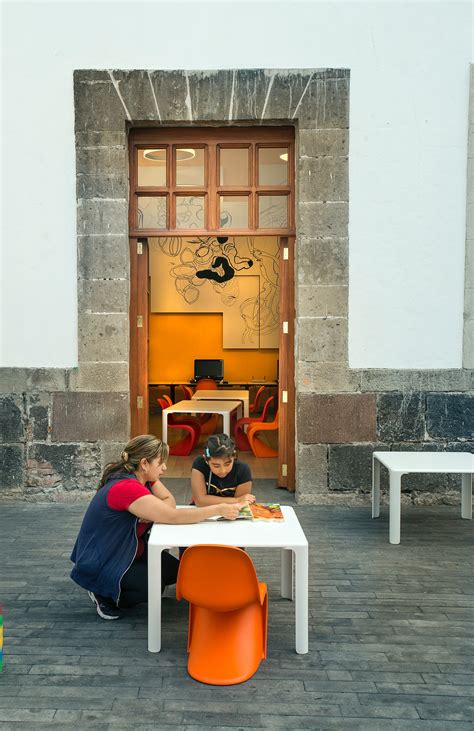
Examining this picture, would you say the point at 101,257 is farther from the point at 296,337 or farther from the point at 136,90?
the point at 296,337

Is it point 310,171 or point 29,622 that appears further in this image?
point 310,171

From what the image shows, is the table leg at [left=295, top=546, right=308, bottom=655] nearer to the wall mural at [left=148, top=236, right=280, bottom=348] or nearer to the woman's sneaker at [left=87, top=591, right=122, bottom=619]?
the woman's sneaker at [left=87, top=591, right=122, bottom=619]

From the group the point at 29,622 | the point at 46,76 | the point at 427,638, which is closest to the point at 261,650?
the point at 427,638

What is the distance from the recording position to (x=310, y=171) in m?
5.85

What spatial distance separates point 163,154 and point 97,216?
0.82m

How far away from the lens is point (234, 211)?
612 centimetres

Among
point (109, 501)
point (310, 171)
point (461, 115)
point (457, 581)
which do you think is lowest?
point (457, 581)

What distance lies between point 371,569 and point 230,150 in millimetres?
3701

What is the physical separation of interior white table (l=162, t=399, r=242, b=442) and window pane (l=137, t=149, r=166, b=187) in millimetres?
2541

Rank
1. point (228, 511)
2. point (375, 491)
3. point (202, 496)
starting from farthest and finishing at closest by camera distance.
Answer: point (375, 491)
point (202, 496)
point (228, 511)

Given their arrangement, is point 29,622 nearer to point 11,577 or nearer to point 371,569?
point 11,577

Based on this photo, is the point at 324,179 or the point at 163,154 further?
the point at 163,154

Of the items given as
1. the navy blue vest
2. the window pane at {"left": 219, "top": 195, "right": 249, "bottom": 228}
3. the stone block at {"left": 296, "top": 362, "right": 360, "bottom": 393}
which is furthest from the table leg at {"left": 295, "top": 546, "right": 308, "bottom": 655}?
the window pane at {"left": 219, "top": 195, "right": 249, "bottom": 228}

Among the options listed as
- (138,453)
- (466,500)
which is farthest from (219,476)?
(466,500)
